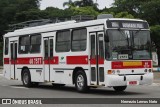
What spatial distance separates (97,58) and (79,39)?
169cm

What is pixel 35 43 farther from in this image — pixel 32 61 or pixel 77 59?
pixel 77 59

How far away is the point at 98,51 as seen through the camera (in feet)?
59.5

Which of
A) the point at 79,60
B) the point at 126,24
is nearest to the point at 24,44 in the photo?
the point at 79,60

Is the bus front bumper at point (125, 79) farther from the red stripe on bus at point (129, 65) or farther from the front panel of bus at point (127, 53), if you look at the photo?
the red stripe on bus at point (129, 65)

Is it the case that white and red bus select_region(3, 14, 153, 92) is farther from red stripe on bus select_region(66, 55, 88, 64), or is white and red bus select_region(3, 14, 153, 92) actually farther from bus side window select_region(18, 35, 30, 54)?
bus side window select_region(18, 35, 30, 54)

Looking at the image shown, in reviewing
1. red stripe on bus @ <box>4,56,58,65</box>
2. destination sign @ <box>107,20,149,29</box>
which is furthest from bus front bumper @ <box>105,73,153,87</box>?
red stripe on bus @ <box>4,56,58,65</box>

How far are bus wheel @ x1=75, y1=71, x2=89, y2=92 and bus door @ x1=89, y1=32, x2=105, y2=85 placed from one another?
0.54 meters

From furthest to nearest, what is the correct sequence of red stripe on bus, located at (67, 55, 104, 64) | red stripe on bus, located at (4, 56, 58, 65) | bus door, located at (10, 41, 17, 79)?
bus door, located at (10, 41, 17, 79), red stripe on bus, located at (4, 56, 58, 65), red stripe on bus, located at (67, 55, 104, 64)

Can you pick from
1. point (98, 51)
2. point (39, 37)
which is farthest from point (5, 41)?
point (98, 51)

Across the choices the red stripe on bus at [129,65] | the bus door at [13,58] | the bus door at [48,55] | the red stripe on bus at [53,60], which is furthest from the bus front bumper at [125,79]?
the bus door at [13,58]

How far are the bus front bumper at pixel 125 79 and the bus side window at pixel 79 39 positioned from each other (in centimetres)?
229

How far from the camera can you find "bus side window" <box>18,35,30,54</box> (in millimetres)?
23955

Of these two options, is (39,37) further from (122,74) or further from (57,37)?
(122,74)

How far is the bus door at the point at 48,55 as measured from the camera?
21.6m
